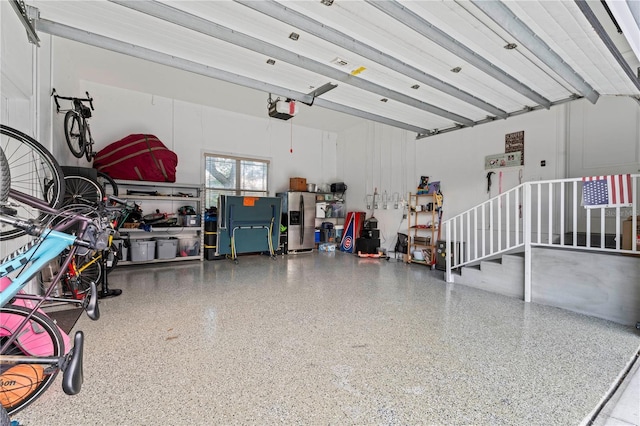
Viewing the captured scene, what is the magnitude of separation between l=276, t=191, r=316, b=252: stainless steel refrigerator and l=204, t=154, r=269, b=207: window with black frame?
699 millimetres

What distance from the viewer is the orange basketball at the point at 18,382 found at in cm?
137

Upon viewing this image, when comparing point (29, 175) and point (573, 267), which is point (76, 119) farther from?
point (573, 267)

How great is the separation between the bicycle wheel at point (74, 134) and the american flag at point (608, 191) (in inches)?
264

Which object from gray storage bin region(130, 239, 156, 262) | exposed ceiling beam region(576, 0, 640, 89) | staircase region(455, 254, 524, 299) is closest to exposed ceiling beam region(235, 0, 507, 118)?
exposed ceiling beam region(576, 0, 640, 89)

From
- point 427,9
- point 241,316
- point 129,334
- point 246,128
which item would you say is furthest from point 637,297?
point 246,128

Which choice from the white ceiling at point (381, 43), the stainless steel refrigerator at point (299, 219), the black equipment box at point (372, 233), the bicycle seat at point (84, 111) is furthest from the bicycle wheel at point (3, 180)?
the black equipment box at point (372, 233)

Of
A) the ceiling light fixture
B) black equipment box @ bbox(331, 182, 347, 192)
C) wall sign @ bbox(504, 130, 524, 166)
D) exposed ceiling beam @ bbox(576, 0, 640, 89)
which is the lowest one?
black equipment box @ bbox(331, 182, 347, 192)

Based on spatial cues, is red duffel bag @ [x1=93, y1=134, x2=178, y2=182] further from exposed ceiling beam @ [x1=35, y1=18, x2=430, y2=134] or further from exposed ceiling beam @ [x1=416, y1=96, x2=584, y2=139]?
exposed ceiling beam @ [x1=416, y1=96, x2=584, y2=139]

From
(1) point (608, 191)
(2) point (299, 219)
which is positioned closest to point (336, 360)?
(1) point (608, 191)

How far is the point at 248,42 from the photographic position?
295 cm

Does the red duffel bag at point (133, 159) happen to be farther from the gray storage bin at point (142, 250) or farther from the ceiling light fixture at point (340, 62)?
the ceiling light fixture at point (340, 62)

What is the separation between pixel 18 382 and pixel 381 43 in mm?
3723

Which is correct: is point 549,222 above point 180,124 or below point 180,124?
below

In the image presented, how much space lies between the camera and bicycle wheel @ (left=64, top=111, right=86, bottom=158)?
13.2 feet
